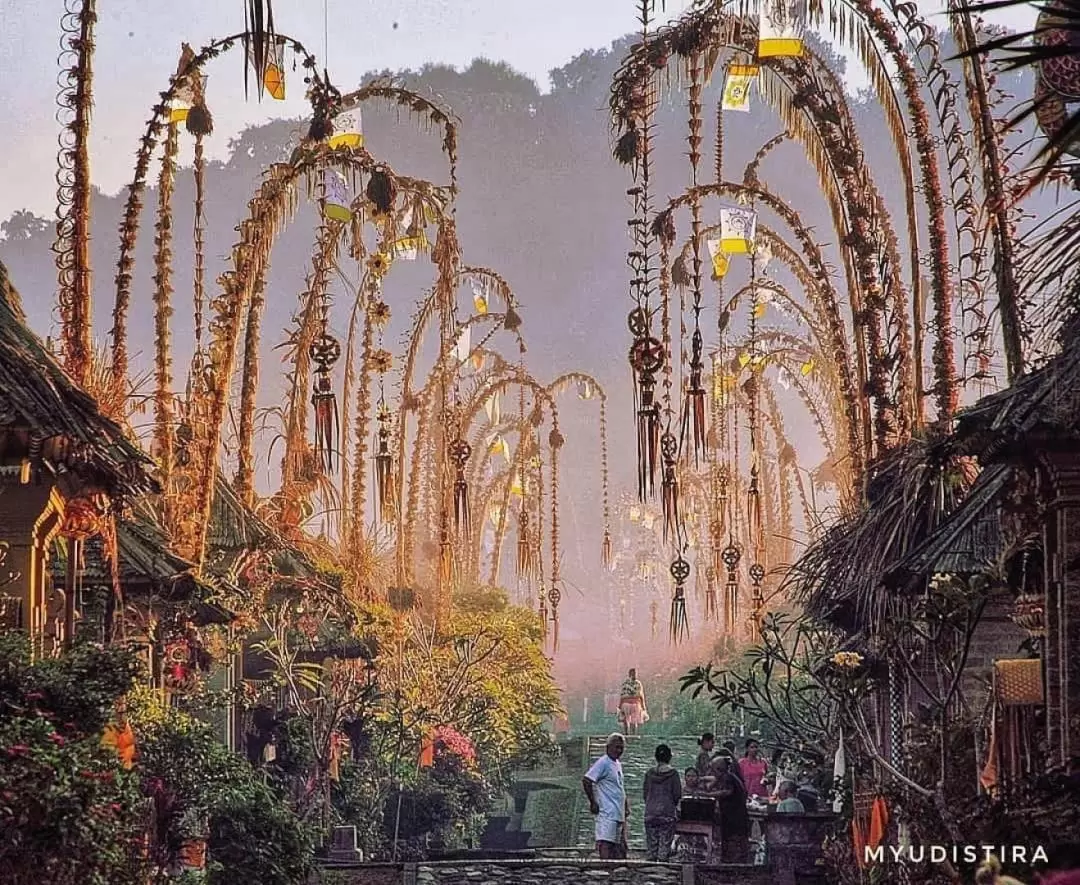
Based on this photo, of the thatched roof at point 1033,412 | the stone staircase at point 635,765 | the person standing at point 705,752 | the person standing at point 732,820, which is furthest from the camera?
the stone staircase at point 635,765

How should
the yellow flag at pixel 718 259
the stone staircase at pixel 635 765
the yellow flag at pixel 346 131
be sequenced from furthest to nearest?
the stone staircase at pixel 635 765, the yellow flag at pixel 718 259, the yellow flag at pixel 346 131

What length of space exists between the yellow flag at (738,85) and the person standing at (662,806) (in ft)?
27.3

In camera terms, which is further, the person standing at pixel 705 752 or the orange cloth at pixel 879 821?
the person standing at pixel 705 752

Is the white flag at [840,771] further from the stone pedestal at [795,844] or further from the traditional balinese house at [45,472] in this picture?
the traditional balinese house at [45,472]

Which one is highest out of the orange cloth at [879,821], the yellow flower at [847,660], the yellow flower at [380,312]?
the yellow flower at [380,312]

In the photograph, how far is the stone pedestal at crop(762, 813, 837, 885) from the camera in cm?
2119

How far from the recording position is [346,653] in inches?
1136

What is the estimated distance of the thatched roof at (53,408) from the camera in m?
12.9

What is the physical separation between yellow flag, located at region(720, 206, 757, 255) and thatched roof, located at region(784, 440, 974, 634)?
644cm

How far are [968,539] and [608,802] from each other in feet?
31.5

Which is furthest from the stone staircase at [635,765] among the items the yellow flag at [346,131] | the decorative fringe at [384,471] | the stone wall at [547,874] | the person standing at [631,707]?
the yellow flag at [346,131]

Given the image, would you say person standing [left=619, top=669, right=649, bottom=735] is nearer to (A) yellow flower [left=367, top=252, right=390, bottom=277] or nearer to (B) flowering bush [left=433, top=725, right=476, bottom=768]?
(B) flowering bush [left=433, top=725, right=476, bottom=768]

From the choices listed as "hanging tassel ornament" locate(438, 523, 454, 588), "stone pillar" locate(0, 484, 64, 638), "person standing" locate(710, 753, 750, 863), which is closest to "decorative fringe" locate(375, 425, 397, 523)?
"hanging tassel ornament" locate(438, 523, 454, 588)

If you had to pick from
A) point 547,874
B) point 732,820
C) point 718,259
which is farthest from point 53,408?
point 718,259
